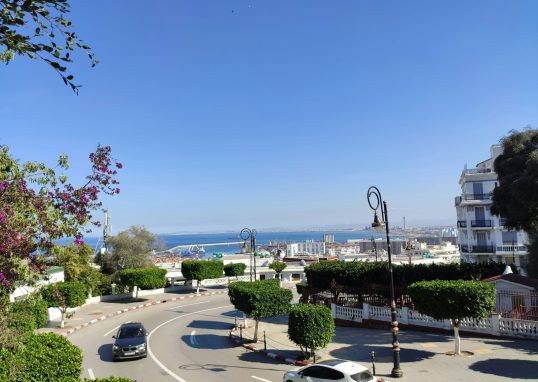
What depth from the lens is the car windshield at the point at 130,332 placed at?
2336 centimetres

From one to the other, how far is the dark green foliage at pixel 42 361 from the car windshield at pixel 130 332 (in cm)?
922

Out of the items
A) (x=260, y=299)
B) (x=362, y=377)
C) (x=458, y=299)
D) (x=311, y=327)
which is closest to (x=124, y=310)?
(x=260, y=299)

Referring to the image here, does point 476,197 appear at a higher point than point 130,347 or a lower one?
higher

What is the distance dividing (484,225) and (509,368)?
49302mm

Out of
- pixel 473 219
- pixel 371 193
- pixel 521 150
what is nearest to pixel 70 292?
pixel 371 193

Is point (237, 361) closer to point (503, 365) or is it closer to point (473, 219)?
point (503, 365)

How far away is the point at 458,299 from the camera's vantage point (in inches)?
784

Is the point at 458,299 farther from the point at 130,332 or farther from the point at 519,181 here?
the point at 130,332

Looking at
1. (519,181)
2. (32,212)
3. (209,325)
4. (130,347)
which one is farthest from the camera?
(209,325)

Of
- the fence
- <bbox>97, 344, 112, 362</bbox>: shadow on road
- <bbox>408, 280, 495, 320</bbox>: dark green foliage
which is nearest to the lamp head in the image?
<bbox>408, 280, 495, 320</bbox>: dark green foliage

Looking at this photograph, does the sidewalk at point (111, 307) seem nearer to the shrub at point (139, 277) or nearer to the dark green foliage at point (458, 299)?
the shrub at point (139, 277)

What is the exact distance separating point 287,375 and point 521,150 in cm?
2184

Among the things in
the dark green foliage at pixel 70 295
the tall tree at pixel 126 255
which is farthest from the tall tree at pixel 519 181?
the tall tree at pixel 126 255

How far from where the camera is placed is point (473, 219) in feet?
206
